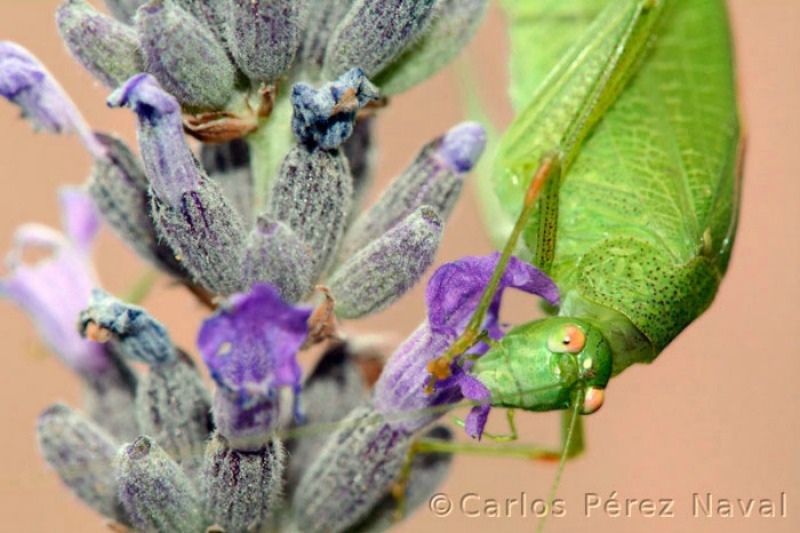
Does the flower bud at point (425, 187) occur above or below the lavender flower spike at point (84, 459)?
above

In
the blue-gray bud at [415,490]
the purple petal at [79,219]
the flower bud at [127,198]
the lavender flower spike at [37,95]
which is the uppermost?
the lavender flower spike at [37,95]

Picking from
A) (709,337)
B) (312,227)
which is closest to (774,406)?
(709,337)

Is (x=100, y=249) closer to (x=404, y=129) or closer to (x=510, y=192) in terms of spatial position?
(x=404, y=129)

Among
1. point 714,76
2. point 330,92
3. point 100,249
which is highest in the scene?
point 330,92

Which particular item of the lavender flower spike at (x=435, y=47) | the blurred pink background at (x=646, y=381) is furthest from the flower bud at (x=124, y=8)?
the blurred pink background at (x=646, y=381)

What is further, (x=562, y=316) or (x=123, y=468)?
(x=562, y=316)

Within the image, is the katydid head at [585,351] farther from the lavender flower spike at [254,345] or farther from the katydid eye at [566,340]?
the lavender flower spike at [254,345]

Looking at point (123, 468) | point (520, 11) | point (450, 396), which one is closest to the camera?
point (123, 468)
